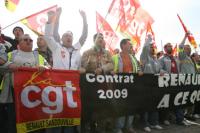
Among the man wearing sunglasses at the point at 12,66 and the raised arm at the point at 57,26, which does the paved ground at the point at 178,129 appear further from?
the man wearing sunglasses at the point at 12,66

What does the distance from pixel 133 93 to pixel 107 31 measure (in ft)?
20.6

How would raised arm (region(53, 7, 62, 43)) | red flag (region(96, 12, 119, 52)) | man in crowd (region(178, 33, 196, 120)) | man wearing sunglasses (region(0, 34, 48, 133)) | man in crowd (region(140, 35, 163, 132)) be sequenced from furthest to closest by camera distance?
red flag (region(96, 12, 119, 52)) < man in crowd (region(178, 33, 196, 120)) < man in crowd (region(140, 35, 163, 132)) < raised arm (region(53, 7, 62, 43)) < man wearing sunglasses (region(0, 34, 48, 133))

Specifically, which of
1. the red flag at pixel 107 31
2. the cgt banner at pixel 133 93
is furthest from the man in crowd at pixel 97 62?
the red flag at pixel 107 31

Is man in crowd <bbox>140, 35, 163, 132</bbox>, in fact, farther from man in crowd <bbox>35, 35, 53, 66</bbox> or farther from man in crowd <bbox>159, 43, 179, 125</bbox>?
man in crowd <bbox>35, 35, 53, 66</bbox>

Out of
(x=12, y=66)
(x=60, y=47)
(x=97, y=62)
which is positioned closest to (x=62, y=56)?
(x=60, y=47)

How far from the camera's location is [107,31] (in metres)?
15.2

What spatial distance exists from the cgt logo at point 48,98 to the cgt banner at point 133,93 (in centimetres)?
47

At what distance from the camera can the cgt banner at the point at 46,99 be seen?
23.6 feet

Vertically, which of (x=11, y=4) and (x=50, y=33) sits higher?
(x=11, y=4)

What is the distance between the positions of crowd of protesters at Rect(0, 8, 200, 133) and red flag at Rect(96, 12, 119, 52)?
145 inches

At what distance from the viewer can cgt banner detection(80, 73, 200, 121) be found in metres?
8.41

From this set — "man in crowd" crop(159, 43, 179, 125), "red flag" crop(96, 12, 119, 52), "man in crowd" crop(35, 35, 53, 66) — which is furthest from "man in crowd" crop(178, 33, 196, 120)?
"man in crowd" crop(35, 35, 53, 66)

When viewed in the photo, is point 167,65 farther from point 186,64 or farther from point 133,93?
point 133,93

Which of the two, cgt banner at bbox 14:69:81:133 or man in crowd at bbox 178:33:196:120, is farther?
man in crowd at bbox 178:33:196:120
